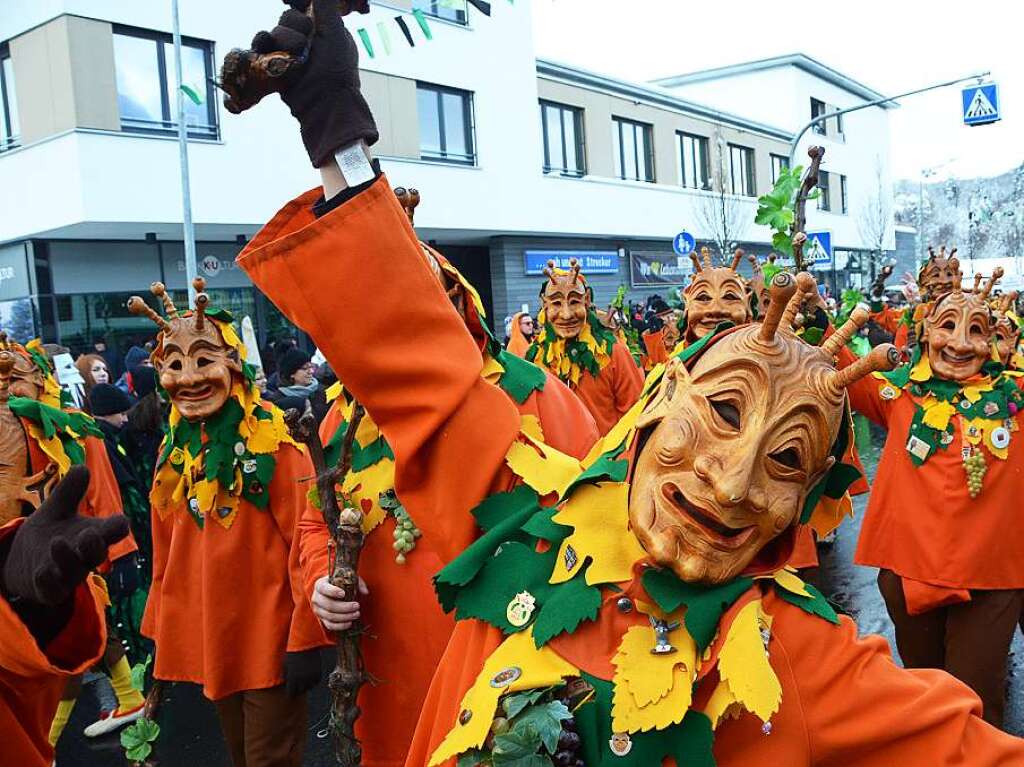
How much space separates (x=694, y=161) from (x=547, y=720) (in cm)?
2627

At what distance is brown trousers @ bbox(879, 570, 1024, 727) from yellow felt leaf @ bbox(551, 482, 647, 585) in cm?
285

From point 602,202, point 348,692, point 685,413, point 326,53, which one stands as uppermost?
point 602,202

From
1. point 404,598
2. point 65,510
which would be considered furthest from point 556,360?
point 65,510

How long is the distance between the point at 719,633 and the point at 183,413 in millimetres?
2792

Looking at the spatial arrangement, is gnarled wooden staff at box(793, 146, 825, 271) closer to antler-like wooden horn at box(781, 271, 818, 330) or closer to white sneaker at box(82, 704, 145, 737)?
antler-like wooden horn at box(781, 271, 818, 330)

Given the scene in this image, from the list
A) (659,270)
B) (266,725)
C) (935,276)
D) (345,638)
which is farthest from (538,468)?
(659,270)

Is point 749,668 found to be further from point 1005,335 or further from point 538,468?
point 1005,335

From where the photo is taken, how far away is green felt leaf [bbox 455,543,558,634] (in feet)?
5.51

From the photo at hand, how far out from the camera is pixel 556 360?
7273mm

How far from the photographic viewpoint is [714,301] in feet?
17.4

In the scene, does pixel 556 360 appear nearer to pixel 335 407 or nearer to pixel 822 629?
pixel 335 407

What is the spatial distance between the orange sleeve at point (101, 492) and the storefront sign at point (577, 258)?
51.9 feet

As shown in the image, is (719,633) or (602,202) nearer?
(719,633)

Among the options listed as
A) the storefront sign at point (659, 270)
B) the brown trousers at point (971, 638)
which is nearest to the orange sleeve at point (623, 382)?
the brown trousers at point (971, 638)
